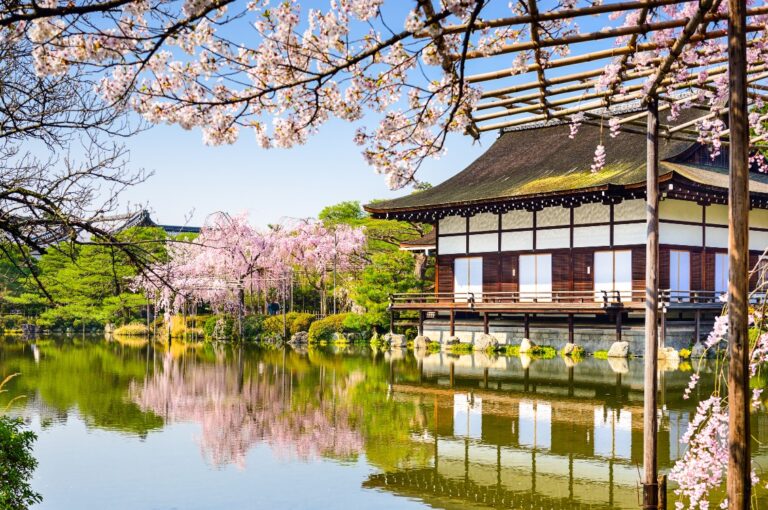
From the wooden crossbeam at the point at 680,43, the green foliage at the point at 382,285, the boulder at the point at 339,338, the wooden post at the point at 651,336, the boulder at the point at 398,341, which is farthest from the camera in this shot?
the boulder at the point at 339,338

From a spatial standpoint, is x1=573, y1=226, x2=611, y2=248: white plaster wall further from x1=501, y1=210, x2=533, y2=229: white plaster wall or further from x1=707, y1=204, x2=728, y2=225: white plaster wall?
x1=707, y1=204, x2=728, y2=225: white plaster wall

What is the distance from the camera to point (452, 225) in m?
28.1

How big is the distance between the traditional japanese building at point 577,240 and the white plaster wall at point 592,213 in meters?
0.03

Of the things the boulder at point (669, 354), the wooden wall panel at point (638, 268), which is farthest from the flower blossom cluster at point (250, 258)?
the boulder at point (669, 354)

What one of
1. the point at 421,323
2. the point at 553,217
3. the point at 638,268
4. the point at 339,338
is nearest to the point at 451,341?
the point at 421,323

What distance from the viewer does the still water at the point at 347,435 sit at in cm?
816

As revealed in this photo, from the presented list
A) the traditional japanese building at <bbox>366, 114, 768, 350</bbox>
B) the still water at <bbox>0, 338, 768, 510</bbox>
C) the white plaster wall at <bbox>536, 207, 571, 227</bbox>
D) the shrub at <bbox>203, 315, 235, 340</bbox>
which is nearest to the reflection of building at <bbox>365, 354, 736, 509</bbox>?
the still water at <bbox>0, 338, 768, 510</bbox>

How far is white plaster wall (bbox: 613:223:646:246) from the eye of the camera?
75.2ft

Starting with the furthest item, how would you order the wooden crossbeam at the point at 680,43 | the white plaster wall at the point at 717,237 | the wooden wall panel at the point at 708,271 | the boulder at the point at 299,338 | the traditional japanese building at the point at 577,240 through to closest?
the boulder at the point at 299,338 < the white plaster wall at the point at 717,237 < the wooden wall panel at the point at 708,271 < the traditional japanese building at the point at 577,240 < the wooden crossbeam at the point at 680,43

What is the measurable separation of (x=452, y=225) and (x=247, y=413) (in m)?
16.2

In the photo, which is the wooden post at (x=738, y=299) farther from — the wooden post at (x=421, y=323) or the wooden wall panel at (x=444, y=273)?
the wooden wall panel at (x=444, y=273)

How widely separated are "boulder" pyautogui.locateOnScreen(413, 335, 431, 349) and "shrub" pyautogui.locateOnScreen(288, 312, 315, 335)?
7.09 meters

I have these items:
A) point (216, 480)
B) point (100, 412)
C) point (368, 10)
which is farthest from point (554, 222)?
point (368, 10)

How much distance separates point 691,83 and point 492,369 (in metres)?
13.3
